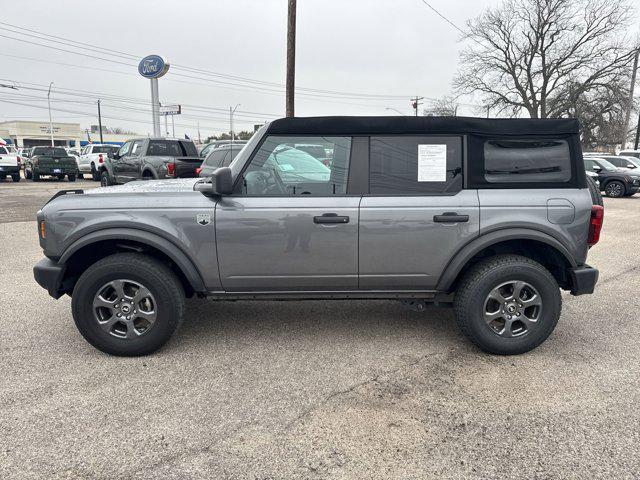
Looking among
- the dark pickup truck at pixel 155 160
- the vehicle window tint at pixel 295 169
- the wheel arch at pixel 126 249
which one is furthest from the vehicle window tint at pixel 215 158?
the vehicle window tint at pixel 295 169

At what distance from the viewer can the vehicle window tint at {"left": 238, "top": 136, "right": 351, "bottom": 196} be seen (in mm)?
3562

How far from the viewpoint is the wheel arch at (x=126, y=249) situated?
3.46m

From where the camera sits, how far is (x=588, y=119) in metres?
39.0

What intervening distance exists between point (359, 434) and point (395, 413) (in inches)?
12.8

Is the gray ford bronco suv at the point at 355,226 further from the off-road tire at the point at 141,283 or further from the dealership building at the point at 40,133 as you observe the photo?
the dealership building at the point at 40,133

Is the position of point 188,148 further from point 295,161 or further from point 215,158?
point 295,161

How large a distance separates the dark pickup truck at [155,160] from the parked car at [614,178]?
1484 centimetres

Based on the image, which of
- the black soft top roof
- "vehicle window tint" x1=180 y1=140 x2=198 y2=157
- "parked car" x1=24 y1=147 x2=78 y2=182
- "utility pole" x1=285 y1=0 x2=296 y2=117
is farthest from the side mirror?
"parked car" x1=24 y1=147 x2=78 y2=182

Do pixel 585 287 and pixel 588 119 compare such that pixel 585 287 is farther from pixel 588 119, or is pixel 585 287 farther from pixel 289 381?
pixel 588 119

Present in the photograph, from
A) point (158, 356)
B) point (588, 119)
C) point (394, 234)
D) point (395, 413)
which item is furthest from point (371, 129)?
point (588, 119)

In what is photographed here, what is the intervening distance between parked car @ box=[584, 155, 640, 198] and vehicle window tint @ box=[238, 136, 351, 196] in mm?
17631

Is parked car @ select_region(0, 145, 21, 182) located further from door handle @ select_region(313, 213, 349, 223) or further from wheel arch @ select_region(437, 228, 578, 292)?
wheel arch @ select_region(437, 228, 578, 292)

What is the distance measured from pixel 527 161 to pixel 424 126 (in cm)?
84

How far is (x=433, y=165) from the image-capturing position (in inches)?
140
